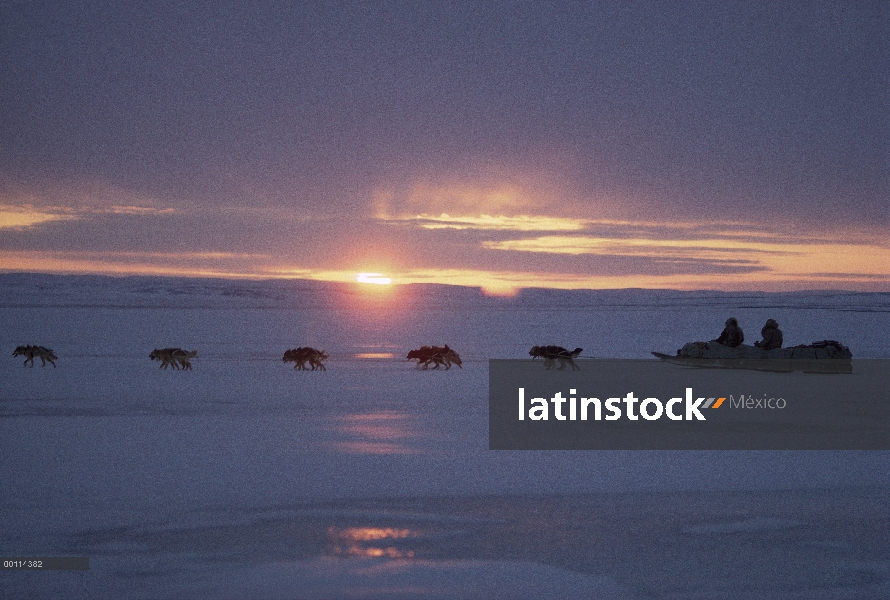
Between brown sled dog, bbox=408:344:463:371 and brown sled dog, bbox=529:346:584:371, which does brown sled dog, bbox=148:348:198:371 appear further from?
brown sled dog, bbox=529:346:584:371

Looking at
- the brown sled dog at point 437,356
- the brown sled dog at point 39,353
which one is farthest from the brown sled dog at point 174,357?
the brown sled dog at point 437,356

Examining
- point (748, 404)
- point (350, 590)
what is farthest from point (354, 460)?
point (748, 404)

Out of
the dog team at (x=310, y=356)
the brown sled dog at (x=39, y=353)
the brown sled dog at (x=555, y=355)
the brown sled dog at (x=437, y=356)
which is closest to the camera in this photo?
the dog team at (x=310, y=356)

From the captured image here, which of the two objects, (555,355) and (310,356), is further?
(555,355)

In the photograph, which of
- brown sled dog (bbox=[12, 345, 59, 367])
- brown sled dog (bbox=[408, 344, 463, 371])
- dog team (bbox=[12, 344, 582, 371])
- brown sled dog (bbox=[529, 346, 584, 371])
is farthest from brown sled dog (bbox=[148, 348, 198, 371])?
brown sled dog (bbox=[529, 346, 584, 371])

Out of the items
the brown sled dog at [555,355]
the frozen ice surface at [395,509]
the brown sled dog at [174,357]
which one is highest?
the brown sled dog at [555,355]

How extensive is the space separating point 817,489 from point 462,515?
387 cm

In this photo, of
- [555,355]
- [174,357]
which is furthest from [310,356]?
[555,355]

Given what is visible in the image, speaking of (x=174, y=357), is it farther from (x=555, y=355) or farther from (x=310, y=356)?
(x=555, y=355)

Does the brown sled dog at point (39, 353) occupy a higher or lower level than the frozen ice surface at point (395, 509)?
higher

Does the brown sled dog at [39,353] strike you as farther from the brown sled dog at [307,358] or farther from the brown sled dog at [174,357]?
the brown sled dog at [307,358]

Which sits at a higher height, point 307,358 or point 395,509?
point 307,358

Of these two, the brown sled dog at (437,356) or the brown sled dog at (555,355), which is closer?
the brown sled dog at (555,355)

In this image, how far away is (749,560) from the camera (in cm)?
729
